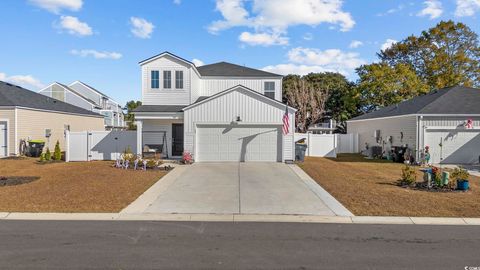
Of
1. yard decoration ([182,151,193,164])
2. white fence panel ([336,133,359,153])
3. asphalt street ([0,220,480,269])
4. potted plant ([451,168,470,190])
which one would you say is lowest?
asphalt street ([0,220,480,269])

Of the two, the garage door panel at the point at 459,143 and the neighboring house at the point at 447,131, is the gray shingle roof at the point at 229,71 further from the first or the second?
the garage door panel at the point at 459,143

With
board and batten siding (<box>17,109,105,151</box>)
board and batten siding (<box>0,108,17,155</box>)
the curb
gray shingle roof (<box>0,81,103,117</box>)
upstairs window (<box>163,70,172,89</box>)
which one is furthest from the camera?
board and batten siding (<box>17,109,105,151</box>)

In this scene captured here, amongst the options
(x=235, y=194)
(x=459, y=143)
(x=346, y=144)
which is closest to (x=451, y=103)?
(x=459, y=143)

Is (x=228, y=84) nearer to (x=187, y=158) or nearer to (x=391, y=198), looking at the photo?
(x=187, y=158)

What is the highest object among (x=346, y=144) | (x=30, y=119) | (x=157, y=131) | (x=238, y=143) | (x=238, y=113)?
(x=238, y=113)

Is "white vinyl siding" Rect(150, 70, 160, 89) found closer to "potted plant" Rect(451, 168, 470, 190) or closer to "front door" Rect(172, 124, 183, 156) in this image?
"front door" Rect(172, 124, 183, 156)

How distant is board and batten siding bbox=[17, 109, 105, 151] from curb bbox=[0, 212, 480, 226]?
16.6 m

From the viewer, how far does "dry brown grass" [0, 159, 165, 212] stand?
9.23m

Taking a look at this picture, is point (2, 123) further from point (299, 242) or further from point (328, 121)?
point (328, 121)

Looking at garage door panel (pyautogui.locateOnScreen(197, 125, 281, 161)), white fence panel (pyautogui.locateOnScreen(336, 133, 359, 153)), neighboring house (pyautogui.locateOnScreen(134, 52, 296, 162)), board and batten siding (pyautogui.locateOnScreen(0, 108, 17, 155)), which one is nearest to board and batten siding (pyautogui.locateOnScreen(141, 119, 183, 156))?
neighboring house (pyautogui.locateOnScreen(134, 52, 296, 162))

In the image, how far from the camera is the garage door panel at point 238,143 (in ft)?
64.6

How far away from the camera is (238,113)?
19.6 meters

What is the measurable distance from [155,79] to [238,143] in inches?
276

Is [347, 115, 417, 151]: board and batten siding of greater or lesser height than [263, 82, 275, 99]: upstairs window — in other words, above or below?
below
